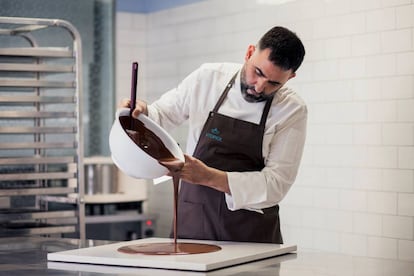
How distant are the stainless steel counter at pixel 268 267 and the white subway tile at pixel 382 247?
1819 millimetres

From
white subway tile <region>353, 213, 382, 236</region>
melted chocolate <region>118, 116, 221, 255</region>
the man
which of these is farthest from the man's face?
white subway tile <region>353, 213, 382, 236</region>

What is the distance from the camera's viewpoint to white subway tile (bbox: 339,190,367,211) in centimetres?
470

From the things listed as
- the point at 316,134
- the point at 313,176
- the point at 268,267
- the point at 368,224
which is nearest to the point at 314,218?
the point at 313,176

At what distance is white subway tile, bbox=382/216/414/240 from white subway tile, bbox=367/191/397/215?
1.7 inches

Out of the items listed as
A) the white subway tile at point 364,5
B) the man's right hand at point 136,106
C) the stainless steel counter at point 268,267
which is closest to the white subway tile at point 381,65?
the white subway tile at point 364,5

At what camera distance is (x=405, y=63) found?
445 centimetres

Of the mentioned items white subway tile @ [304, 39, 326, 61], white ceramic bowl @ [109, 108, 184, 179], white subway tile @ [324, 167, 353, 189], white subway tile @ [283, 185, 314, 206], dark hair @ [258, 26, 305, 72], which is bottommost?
white subway tile @ [283, 185, 314, 206]

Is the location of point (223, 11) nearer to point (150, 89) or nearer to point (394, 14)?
point (150, 89)

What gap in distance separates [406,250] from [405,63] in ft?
3.54

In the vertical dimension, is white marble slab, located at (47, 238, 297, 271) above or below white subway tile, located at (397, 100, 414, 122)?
below

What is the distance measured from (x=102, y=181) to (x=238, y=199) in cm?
262

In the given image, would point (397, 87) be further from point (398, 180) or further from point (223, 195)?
point (223, 195)

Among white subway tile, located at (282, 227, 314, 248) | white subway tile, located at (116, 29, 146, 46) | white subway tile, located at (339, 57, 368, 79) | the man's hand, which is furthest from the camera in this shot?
white subway tile, located at (116, 29, 146, 46)

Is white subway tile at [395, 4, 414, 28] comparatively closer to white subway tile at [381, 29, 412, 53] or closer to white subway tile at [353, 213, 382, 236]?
white subway tile at [381, 29, 412, 53]
